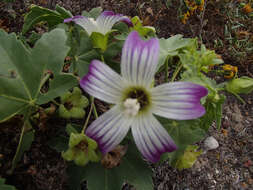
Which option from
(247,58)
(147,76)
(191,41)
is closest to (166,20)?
(247,58)

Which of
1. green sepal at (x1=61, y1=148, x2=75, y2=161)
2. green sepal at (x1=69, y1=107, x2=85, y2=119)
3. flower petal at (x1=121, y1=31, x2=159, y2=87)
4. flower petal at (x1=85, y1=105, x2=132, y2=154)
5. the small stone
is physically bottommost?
the small stone

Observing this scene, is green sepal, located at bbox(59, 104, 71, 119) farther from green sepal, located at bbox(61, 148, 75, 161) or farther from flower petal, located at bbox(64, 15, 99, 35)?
flower petal, located at bbox(64, 15, 99, 35)

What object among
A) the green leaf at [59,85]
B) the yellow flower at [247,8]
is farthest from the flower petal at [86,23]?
the yellow flower at [247,8]

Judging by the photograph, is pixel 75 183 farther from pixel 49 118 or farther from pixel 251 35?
pixel 251 35

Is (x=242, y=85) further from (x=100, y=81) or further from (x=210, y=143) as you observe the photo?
Result: (x=210, y=143)

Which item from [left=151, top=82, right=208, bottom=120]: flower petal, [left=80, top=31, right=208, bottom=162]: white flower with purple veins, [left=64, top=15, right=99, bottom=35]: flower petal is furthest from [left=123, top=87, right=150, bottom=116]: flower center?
[left=64, top=15, right=99, bottom=35]: flower petal

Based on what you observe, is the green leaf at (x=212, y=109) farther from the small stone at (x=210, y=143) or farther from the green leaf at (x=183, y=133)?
the small stone at (x=210, y=143)
